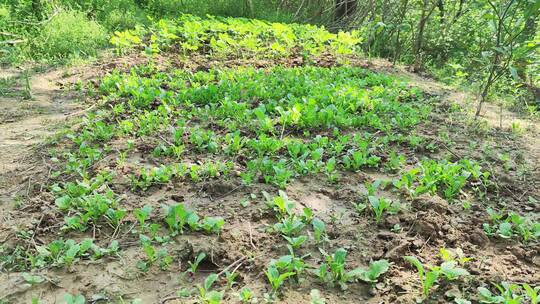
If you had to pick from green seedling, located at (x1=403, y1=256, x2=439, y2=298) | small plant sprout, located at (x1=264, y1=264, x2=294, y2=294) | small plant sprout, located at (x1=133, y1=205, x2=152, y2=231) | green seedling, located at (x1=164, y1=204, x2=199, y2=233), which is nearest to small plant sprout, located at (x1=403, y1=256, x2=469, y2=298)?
green seedling, located at (x1=403, y1=256, x2=439, y2=298)

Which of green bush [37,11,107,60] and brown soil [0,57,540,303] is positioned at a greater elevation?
green bush [37,11,107,60]

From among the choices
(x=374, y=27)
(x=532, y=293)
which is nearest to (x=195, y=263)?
(x=532, y=293)

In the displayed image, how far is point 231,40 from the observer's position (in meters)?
7.23

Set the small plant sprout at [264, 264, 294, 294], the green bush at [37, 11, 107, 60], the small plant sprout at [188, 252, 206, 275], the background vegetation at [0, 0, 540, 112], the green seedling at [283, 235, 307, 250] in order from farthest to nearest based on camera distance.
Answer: the green bush at [37, 11, 107, 60] < the background vegetation at [0, 0, 540, 112] < the green seedling at [283, 235, 307, 250] < the small plant sprout at [188, 252, 206, 275] < the small plant sprout at [264, 264, 294, 294]

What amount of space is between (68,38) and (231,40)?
102 inches

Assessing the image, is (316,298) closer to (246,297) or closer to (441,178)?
(246,297)

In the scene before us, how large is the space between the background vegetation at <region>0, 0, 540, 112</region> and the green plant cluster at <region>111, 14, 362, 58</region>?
635mm

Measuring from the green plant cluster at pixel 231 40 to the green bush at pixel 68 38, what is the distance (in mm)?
458

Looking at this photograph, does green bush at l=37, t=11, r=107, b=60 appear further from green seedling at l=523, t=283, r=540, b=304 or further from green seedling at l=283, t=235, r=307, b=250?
green seedling at l=523, t=283, r=540, b=304

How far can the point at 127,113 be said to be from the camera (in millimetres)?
4590

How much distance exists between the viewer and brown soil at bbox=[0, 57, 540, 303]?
2.31 meters

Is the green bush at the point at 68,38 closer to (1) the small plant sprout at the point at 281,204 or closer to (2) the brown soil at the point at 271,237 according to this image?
(2) the brown soil at the point at 271,237

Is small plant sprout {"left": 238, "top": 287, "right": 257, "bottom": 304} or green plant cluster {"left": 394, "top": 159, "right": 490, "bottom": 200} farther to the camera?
green plant cluster {"left": 394, "top": 159, "right": 490, "bottom": 200}

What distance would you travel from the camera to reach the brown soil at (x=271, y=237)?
2311 millimetres
